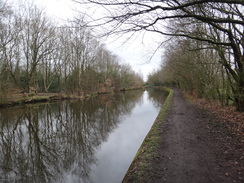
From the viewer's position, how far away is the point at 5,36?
19.6 metres

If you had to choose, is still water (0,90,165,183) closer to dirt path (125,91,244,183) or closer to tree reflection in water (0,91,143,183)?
tree reflection in water (0,91,143,183)

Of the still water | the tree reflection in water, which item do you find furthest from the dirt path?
the tree reflection in water

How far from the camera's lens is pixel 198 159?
171 inches

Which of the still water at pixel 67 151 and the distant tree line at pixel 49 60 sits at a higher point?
the distant tree line at pixel 49 60

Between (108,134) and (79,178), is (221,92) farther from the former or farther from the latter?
(79,178)

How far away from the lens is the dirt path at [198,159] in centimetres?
356

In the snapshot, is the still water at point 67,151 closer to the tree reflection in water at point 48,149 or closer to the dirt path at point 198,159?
the tree reflection in water at point 48,149

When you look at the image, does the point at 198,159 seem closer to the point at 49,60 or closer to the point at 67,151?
the point at 67,151

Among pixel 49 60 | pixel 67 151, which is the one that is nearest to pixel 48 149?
pixel 67 151

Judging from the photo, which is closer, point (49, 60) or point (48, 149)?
point (48, 149)

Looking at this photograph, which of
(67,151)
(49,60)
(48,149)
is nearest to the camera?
(67,151)

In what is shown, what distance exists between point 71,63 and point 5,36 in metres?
11.7

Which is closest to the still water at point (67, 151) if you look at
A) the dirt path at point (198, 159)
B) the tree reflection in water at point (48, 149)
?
the tree reflection in water at point (48, 149)

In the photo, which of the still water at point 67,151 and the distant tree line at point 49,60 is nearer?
the still water at point 67,151
